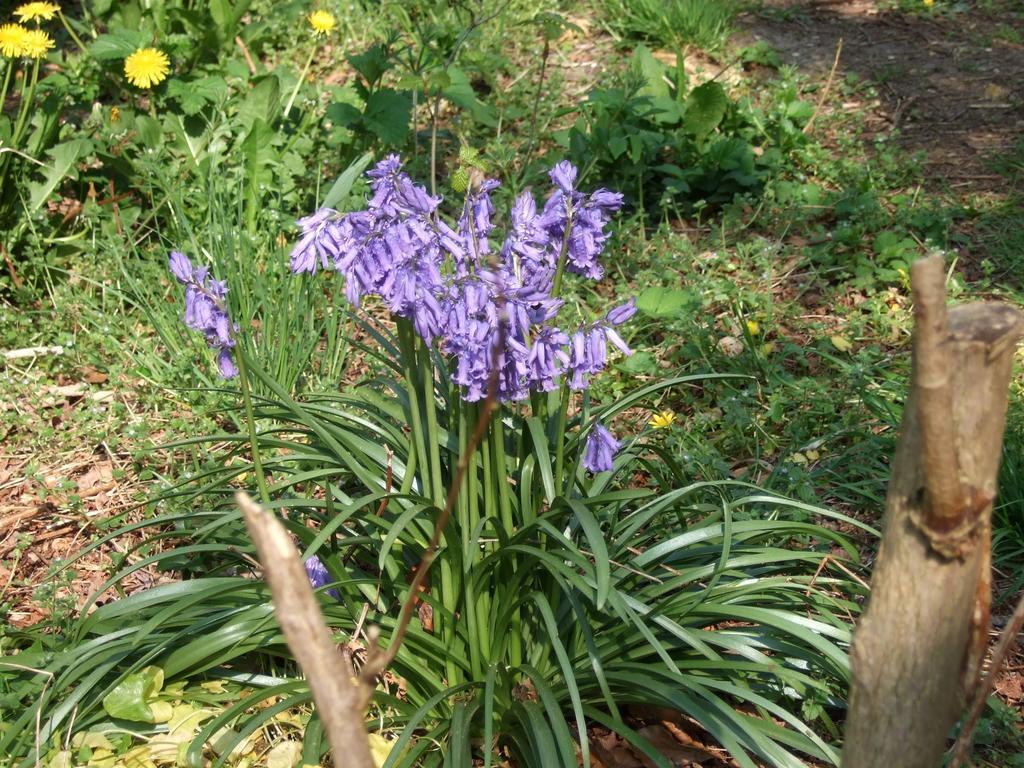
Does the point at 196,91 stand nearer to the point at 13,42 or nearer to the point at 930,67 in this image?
the point at 13,42

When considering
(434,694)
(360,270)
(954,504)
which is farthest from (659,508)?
(954,504)

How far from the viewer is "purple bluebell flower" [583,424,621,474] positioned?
7.86 ft

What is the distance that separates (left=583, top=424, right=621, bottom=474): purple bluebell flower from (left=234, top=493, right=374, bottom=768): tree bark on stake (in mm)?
1316

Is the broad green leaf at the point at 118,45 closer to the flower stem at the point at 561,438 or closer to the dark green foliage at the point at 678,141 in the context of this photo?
the dark green foliage at the point at 678,141

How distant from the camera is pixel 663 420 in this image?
3562 mm

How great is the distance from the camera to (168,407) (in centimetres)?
387

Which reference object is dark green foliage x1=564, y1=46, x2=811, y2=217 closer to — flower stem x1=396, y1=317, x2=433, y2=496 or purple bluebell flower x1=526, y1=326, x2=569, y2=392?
flower stem x1=396, y1=317, x2=433, y2=496

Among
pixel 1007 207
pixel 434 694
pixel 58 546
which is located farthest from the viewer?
pixel 1007 207

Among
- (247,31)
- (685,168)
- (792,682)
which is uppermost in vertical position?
(247,31)

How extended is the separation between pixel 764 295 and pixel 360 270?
2524 mm

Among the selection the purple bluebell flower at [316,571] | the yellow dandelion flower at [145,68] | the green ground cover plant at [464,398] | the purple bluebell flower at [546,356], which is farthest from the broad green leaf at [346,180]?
the yellow dandelion flower at [145,68]

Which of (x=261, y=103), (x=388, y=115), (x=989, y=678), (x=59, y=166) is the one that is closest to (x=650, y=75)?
(x=388, y=115)

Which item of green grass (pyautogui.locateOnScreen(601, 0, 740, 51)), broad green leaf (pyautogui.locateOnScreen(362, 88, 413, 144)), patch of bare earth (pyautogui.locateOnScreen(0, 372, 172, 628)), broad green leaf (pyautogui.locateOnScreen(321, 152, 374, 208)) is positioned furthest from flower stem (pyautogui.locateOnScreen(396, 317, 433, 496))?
green grass (pyautogui.locateOnScreen(601, 0, 740, 51))

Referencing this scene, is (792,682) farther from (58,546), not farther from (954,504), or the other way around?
(58,546)
